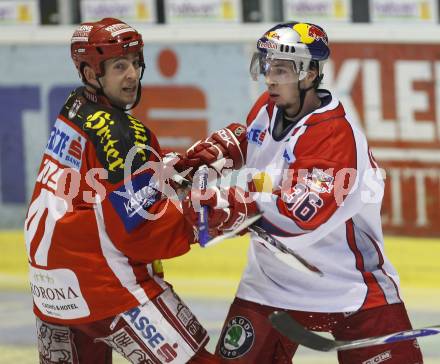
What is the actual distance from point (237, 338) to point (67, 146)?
91cm

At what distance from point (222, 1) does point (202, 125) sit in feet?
2.53

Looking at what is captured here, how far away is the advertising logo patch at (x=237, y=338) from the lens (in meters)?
4.70

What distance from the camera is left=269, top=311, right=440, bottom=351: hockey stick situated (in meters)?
4.41

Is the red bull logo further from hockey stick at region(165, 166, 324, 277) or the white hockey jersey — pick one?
hockey stick at region(165, 166, 324, 277)

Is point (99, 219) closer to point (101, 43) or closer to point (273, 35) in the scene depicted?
point (101, 43)

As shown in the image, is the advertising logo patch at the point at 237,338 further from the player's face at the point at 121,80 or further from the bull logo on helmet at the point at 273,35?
the bull logo on helmet at the point at 273,35

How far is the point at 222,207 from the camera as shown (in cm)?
425

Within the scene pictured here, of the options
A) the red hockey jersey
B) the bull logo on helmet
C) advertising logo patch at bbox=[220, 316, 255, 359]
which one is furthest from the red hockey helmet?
advertising logo patch at bbox=[220, 316, 255, 359]

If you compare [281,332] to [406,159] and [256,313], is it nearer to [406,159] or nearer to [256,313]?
[256,313]

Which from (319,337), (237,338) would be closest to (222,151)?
(237,338)

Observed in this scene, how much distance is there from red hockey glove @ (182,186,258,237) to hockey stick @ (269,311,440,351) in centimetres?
34

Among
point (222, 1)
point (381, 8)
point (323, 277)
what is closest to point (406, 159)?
point (381, 8)

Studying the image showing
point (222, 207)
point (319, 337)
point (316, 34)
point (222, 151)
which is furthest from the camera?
point (222, 151)

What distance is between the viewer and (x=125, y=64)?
4.61 metres
